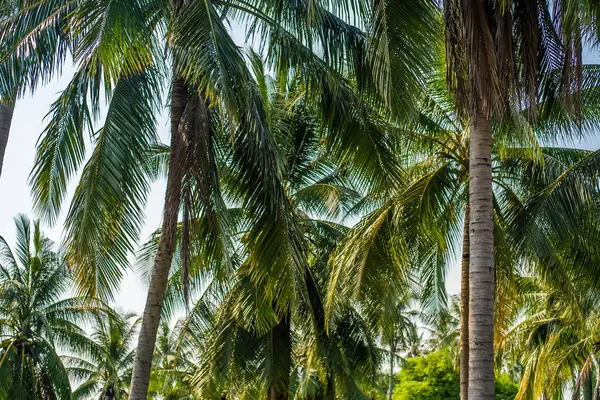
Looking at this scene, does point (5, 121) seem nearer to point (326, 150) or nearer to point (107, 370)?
point (326, 150)

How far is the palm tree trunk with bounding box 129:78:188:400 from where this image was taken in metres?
8.95

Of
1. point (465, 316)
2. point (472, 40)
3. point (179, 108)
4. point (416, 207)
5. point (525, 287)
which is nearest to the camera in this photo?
point (472, 40)

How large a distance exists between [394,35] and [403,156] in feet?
16.3

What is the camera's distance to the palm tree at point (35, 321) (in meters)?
20.4

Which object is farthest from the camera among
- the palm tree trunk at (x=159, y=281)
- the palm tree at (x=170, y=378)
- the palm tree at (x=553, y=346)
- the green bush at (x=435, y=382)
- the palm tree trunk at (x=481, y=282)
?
the green bush at (x=435, y=382)

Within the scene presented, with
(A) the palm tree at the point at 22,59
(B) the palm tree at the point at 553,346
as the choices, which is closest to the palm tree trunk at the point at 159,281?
(A) the palm tree at the point at 22,59

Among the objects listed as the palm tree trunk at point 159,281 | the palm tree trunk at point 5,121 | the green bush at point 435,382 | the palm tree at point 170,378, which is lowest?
the palm tree trunk at point 159,281

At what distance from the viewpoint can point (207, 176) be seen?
919 centimetres

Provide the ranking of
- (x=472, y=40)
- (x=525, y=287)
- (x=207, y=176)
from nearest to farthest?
1. (x=472, y=40)
2. (x=207, y=176)
3. (x=525, y=287)

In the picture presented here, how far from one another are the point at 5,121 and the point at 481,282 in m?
5.82

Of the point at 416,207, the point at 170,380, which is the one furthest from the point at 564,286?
the point at 170,380

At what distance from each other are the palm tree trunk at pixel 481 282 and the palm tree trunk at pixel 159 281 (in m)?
3.14

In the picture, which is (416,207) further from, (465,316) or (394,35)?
(394,35)

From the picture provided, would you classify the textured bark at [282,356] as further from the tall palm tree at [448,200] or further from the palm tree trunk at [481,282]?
the palm tree trunk at [481,282]
